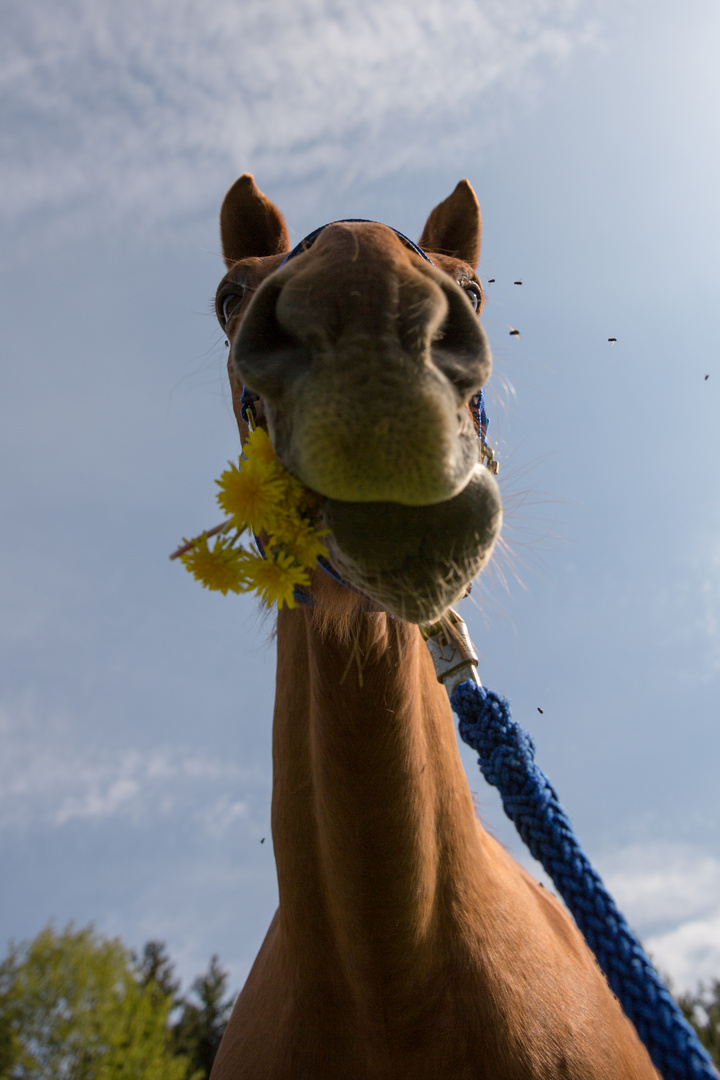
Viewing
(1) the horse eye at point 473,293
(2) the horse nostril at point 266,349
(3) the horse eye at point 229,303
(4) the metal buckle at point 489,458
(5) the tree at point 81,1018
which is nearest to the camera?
(2) the horse nostril at point 266,349

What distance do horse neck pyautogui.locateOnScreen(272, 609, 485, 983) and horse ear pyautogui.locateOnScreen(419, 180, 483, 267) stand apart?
2094 mm

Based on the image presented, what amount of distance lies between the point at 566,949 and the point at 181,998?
32748 mm

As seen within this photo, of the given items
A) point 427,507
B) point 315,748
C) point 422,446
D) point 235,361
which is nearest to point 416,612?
A: point 427,507

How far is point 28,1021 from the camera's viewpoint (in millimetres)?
20859

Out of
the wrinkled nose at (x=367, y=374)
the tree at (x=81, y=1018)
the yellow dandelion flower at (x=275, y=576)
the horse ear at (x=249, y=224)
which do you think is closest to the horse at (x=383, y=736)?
the wrinkled nose at (x=367, y=374)

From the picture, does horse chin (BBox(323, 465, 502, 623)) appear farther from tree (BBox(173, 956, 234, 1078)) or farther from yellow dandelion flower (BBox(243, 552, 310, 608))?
tree (BBox(173, 956, 234, 1078))

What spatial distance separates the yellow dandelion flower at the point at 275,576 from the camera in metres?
1.35

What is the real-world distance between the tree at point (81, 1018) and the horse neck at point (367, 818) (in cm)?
2467

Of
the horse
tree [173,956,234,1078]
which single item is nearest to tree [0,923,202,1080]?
tree [173,956,234,1078]

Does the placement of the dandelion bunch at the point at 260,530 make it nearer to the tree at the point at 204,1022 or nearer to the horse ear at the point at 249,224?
the horse ear at the point at 249,224

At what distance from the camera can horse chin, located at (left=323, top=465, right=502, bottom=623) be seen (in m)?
1.24

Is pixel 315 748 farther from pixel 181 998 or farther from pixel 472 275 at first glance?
pixel 181 998

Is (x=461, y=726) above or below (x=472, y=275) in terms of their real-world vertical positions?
below

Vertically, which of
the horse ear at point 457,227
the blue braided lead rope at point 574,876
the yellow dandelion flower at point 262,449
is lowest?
the blue braided lead rope at point 574,876
